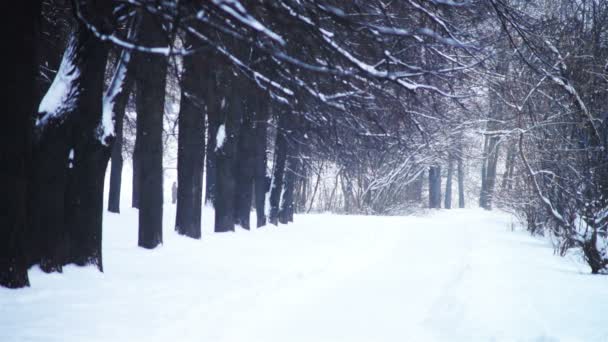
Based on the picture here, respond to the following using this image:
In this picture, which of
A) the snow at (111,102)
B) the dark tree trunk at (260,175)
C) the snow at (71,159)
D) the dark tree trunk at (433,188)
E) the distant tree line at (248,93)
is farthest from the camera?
the dark tree trunk at (433,188)

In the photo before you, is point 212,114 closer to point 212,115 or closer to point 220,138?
point 212,115

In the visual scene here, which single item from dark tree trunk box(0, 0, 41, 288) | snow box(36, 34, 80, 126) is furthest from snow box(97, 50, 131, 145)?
dark tree trunk box(0, 0, 41, 288)

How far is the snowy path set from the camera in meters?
5.18

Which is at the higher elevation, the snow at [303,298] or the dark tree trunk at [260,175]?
the dark tree trunk at [260,175]

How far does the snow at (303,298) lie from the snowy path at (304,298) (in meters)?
0.02

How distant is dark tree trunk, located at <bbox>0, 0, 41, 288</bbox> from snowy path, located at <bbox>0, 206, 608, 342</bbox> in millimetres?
379

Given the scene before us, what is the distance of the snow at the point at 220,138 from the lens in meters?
13.7

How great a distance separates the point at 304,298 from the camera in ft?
22.4

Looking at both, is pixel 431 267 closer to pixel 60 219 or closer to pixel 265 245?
pixel 265 245

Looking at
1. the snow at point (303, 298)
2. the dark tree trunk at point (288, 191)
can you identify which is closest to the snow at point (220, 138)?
the snow at point (303, 298)

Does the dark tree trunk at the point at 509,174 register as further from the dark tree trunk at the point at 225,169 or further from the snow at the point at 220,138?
the snow at the point at 220,138

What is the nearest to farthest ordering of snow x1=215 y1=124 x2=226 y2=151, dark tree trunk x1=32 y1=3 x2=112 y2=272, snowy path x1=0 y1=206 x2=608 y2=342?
1. snowy path x1=0 y1=206 x2=608 y2=342
2. dark tree trunk x1=32 y1=3 x2=112 y2=272
3. snow x1=215 y1=124 x2=226 y2=151

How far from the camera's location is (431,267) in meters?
9.75

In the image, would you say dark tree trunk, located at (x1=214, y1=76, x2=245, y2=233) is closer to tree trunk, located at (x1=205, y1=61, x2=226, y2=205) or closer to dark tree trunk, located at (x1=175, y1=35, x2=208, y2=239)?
tree trunk, located at (x1=205, y1=61, x2=226, y2=205)
